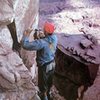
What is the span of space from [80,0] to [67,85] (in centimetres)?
471

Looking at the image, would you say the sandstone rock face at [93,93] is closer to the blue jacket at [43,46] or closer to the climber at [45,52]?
the climber at [45,52]

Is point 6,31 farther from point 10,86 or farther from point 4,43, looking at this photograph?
point 10,86

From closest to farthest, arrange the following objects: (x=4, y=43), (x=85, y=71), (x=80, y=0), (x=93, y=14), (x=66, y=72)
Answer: (x=4, y=43) → (x=85, y=71) → (x=66, y=72) → (x=93, y=14) → (x=80, y=0)

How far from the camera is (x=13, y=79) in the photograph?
3.52m

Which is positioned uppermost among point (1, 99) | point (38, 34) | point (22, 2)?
point (22, 2)

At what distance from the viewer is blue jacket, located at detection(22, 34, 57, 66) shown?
13.4ft

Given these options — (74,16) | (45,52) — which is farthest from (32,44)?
(74,16)

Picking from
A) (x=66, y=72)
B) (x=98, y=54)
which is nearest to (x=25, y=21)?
(x=66, y=72)

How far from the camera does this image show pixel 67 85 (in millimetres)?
5578

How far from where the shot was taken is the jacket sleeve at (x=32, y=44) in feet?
13.3

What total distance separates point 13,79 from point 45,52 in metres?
1.02

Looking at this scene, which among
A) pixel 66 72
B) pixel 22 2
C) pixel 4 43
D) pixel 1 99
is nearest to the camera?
pixel 1 99

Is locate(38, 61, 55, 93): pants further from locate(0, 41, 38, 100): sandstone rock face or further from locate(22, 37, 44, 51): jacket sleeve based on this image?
locate(0, 41, 38, 100): sandstone rock face

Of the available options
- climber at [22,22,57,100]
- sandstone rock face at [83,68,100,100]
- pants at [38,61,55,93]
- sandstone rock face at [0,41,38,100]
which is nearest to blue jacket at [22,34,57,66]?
climber at [22,22,57,100]
